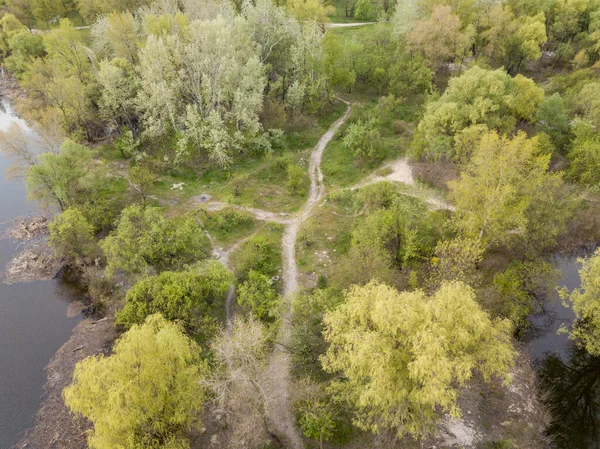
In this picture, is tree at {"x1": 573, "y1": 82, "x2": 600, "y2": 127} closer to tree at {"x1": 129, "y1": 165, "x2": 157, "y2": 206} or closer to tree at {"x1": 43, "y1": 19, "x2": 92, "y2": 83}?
tree at {"x1": 129, "y1": 165, "x2": 157, "y2": 206}

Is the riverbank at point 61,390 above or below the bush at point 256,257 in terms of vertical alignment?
below

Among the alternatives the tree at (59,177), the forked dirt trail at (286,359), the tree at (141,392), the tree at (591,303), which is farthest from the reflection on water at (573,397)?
the tree at (59,177)

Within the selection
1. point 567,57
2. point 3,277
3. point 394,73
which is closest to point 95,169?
point 3,277

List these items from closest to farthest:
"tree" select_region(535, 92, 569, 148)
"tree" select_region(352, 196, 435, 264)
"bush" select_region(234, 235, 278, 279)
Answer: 1. "tree" select_region(352, 196, 435, 264)
2. "bush" select_region(234, 235, 278, 279)
3. "tree" select_region(535, 92, 569, 148)

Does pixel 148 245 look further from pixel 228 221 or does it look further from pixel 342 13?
pixel 342 13

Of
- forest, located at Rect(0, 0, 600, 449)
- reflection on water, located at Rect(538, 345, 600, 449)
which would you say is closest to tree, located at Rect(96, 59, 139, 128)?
forest, located at Rect(0, 0, 600, 449)

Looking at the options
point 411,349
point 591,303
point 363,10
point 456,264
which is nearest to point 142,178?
point 456,264

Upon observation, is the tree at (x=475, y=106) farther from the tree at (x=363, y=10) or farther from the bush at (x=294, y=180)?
the tree at (x=363, y=10)
